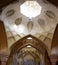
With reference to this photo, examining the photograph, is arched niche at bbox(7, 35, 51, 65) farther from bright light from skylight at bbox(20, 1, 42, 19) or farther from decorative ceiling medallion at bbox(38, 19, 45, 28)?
bright light from skylight at bbox(20, 1, 42, 19)

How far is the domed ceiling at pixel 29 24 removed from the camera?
32.4 ft

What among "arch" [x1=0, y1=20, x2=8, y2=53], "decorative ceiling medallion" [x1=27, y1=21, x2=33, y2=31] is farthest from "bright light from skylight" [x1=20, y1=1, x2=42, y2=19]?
"arch" [x1=0, y1=20, x2=8, y2=53]

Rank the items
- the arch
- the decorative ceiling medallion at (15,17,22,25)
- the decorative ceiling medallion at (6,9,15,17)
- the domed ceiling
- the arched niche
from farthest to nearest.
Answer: the arched niche
the decorative ceiling medallion at (15,17,22,25)
the arch
the domed ceiling
the decorative ceiling medallion at (6,9,15,17)

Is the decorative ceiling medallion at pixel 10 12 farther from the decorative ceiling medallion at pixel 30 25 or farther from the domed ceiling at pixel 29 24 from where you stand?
the decorative ceiling medallion at pixel 30 25

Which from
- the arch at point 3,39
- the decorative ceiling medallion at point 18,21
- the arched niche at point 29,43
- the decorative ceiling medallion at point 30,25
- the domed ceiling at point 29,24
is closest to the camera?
the domed ceiling at point 29,24

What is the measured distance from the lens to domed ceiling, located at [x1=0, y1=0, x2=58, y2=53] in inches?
389

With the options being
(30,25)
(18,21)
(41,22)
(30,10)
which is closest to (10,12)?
(18,21)

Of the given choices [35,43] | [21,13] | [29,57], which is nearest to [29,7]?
[21,13]

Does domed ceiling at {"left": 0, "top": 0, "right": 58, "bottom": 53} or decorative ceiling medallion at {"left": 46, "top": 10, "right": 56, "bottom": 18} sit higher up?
decorative ceiling medallion at {"left": 46, "top": 10, "right": 56, "bottom": 18}

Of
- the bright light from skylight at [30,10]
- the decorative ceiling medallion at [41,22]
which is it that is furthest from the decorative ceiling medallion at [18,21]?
the decorative ceiling medallion at [41,22]

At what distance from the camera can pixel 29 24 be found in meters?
11.0

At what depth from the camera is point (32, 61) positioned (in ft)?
68.1

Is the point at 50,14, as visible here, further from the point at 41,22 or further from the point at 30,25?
the point at 30,25

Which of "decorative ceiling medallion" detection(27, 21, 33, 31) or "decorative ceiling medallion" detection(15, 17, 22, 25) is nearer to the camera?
"decorative ceiling medallion" detection(15, 17, 22, 25)
